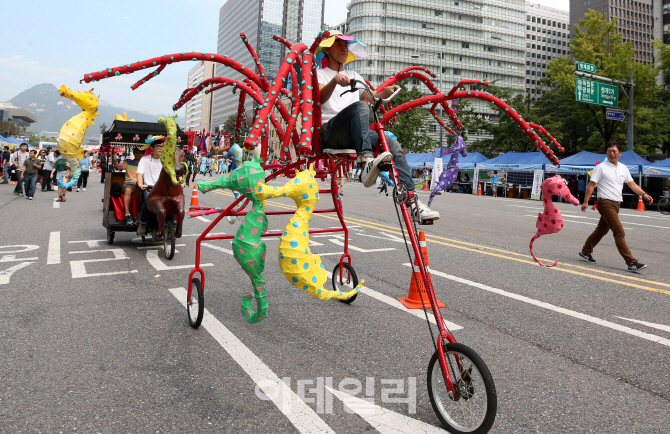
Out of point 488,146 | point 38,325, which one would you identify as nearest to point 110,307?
point 38,325

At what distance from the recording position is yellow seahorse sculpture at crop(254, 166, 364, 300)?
2.70m

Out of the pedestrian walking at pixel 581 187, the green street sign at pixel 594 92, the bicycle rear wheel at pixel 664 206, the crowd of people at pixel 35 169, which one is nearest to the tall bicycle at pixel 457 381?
the crowd of people at pixel 35 169

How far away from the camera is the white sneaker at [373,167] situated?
9.84 feet

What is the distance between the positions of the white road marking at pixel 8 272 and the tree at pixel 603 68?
35.9m

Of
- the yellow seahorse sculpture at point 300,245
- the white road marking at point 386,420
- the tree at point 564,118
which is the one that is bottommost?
the white road marking at point 386,420

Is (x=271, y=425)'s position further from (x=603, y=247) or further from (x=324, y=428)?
(x=603, y=247)

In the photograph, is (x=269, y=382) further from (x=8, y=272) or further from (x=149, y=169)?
(x=149, y=169)

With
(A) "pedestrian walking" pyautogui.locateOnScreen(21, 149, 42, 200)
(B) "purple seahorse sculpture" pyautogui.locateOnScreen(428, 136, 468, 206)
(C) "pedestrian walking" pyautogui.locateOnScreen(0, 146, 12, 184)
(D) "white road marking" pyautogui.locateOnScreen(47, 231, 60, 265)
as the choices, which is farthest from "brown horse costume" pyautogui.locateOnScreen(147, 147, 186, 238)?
(C) "pedestrian walking" pyautogui.locateOnScreen(0, 146, 12, 184)

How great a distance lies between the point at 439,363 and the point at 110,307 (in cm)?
387

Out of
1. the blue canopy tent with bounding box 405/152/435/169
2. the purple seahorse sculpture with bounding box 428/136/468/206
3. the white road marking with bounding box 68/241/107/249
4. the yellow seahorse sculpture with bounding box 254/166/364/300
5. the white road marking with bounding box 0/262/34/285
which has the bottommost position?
the white road marking with bounding box 0/262/34/285

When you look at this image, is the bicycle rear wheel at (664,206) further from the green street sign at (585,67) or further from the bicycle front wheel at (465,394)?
the bicycle front wheel at (465,394)

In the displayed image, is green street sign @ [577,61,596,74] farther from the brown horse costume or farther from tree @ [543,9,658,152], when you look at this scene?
the brown horse costume

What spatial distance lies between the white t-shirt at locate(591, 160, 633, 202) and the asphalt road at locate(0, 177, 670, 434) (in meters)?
1.30

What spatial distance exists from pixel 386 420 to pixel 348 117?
209cm
